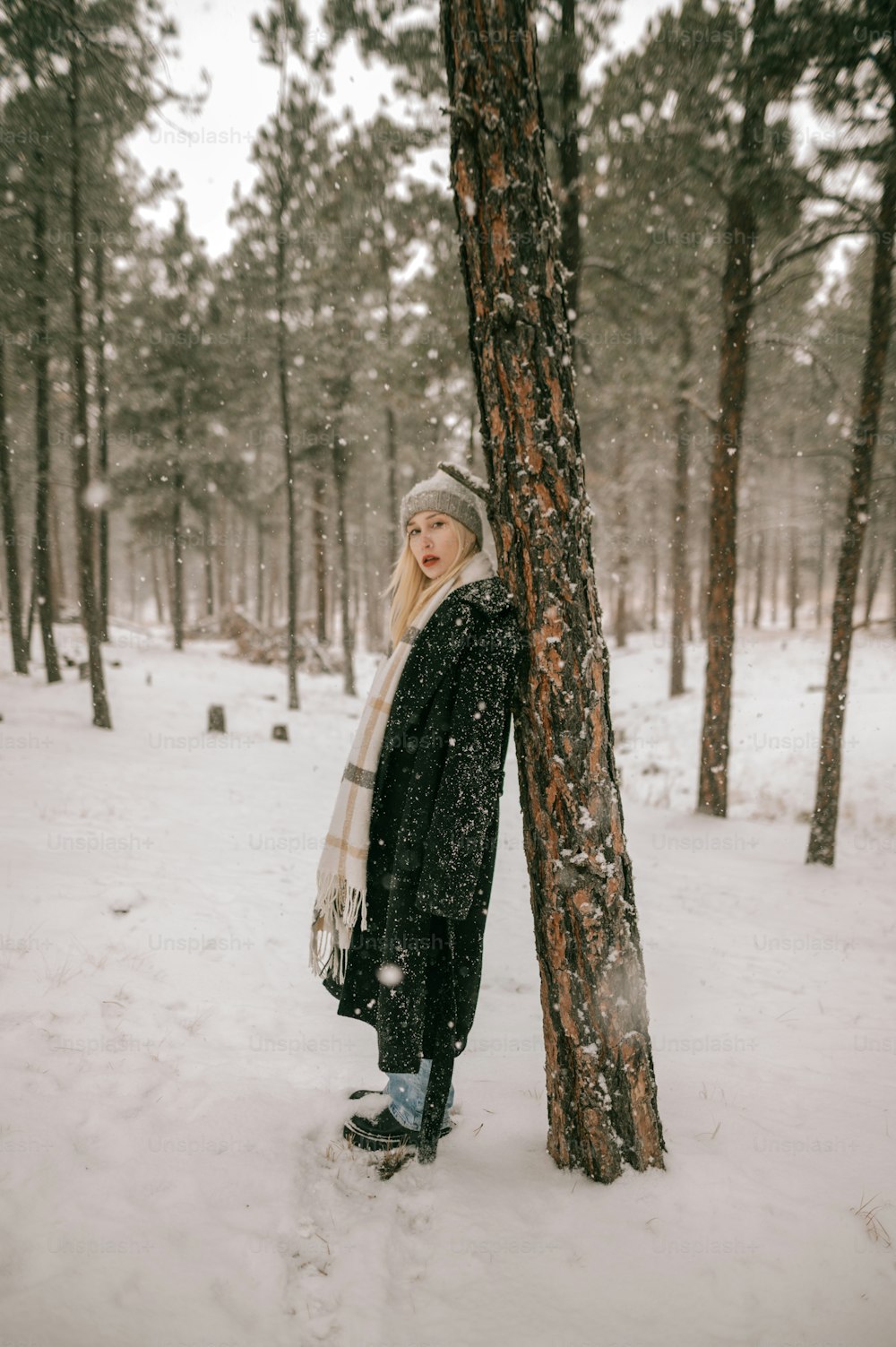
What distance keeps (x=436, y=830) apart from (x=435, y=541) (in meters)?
1.23

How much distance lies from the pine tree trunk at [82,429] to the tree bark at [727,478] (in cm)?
871

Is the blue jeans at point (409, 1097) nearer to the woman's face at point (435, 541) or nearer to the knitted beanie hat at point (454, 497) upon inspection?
the woman's face at point (435, 541)

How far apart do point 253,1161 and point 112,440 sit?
20.9m

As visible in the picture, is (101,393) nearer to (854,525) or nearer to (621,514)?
(621,514)

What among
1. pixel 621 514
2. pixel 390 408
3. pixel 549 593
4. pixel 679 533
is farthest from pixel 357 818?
pixel 390 408

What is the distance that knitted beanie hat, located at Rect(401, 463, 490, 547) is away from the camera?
8.57ft

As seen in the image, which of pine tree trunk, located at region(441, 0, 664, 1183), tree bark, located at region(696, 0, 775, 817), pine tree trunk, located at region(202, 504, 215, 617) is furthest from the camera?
pine tree trunk, located at region(202, 504, 215, 617)

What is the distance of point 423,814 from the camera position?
2312mm

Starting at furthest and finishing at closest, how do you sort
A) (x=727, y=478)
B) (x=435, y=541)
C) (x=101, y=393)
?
1. (x=101, y=393)
2. (x=727, y=478)
3. (x=435, y=541)

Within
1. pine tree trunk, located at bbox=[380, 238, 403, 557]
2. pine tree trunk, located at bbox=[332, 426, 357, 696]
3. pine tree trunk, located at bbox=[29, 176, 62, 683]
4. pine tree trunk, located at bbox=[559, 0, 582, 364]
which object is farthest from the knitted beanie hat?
pine tree trunk, located at bbox=[332, 426, 357, 696]

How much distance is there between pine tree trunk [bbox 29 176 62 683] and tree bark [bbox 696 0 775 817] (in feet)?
32.8

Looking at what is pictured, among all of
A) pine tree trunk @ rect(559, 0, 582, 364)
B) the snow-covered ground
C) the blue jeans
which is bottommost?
the snow-covered ground

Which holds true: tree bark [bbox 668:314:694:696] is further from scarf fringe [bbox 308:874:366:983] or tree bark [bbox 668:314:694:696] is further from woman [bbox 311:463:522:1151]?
scarf fringe [bbox 308:874:366:983]

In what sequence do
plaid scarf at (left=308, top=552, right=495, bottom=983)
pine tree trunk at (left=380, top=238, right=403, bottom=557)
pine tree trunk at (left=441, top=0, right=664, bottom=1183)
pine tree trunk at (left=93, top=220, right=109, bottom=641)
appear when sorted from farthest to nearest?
pine tree trunk at (left=380, top=238, right=403, bottom=557) < pine tree trunk at (left=93, top=220, right=109, bottom=641) < plaid scarf at (left=308, top=552, right=495, bottom=983) < pine tree trunk at (left=441, top=0, right=664, bottom=1183)
